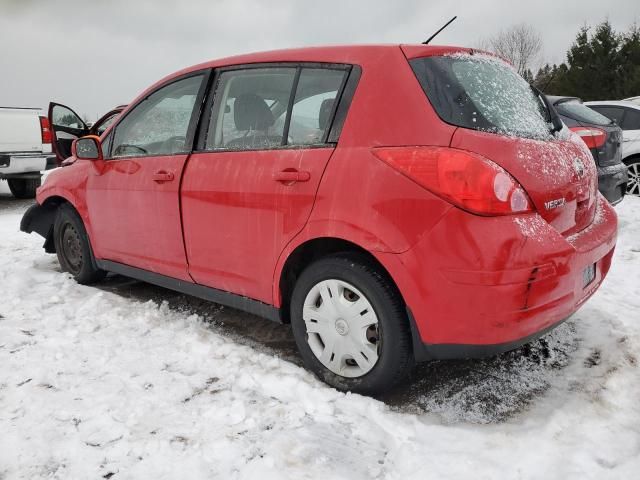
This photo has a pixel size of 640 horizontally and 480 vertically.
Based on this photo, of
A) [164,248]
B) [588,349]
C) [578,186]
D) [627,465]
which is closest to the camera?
[627,465]

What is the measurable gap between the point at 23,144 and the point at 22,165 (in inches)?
15.0

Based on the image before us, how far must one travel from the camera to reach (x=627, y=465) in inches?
77.7

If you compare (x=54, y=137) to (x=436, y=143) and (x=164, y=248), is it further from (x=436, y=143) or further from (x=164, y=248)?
(x=436, y=143)

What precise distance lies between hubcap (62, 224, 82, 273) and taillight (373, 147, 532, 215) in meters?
3.19

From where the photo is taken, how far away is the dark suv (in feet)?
18.7

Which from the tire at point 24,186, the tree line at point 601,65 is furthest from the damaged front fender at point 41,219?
the tree line at point 601,65

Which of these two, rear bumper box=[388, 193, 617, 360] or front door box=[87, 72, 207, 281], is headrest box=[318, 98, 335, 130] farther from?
front door box=[87, 72, 207, 281]

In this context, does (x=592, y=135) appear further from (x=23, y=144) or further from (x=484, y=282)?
(x=23, y=144)

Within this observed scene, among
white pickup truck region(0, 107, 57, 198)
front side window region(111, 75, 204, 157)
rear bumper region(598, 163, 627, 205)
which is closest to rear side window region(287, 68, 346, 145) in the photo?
front side window region(111, 75, 204, 157)

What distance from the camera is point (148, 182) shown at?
11.2 ft

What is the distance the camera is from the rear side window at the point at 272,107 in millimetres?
2605

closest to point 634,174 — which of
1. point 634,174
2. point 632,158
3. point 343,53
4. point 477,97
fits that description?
point 634,174

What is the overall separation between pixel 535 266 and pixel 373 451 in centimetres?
97

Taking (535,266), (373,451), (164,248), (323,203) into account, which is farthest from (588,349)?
(164,248)
